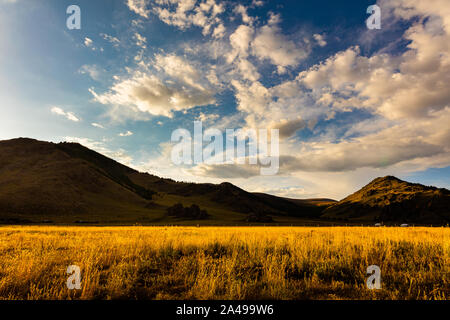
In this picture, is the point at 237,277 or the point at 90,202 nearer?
the point at 237,277

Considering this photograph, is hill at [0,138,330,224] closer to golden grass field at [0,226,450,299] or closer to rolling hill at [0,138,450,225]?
rolling hill at [0,138,450,225]

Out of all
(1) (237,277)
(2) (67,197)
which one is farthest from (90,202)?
(1) (237,277)

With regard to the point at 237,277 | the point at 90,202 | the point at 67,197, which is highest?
the point at 237,277

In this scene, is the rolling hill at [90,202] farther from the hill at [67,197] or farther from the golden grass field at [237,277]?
the golden grass field at [237,277]

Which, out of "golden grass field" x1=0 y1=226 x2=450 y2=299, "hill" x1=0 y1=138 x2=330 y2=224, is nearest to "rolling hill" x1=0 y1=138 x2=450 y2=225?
"hill" x1=0 y1=138 x2=330 y2=224

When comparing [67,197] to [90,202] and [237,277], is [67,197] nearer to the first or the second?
[90,202]

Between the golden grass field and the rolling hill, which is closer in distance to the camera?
the golden grass field

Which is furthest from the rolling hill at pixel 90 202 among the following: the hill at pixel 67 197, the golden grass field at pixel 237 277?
the golden grass field at pixel 237 277

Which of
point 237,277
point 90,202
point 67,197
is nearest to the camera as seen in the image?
point 237,277

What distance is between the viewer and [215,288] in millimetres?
4836

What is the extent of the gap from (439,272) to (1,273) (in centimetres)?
1164
